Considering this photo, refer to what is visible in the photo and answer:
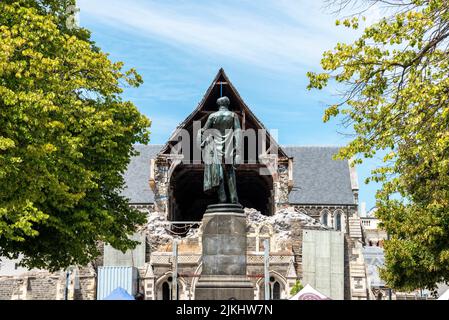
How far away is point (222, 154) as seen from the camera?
14.4 meters

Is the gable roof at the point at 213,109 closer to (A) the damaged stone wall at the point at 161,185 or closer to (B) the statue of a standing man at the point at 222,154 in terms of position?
(A) the damaged stone wall at the point at 161,185

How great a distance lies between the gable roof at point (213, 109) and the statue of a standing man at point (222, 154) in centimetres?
2607

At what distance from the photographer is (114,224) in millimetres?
20781

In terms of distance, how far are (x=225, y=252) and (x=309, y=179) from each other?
45.8 metres

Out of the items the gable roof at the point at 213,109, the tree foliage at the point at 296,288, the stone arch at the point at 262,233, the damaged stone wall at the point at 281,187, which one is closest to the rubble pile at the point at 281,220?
the stone arch at the point at 262,233

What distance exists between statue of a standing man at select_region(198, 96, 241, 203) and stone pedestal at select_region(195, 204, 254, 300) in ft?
1.92

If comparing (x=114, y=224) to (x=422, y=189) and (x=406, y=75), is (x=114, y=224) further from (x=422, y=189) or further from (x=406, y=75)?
(x=406, y=75)

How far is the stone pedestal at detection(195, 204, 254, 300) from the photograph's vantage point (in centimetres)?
1296

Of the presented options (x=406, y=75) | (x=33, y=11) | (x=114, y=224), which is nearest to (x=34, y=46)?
(x=33, y=11)

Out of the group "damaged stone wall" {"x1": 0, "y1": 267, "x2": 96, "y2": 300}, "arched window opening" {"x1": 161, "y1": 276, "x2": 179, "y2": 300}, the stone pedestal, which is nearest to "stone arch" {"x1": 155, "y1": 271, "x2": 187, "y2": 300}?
"arched window opening" {"x1": 161, "y1": 276, "x2": 179, "y2": 300}

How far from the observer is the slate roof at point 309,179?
183ft

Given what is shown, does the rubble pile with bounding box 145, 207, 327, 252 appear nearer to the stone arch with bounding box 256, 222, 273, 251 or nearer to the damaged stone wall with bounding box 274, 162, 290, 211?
the stone arch with bounding box 256, 222, 273, 251

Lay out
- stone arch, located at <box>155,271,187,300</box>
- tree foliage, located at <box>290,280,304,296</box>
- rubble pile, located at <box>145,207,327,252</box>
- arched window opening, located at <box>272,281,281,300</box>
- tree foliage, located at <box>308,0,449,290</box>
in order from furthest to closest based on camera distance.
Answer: rubble pile, located at <box>145,207,327,252</box> < arched window opening, located at <box>272,281,281,300</box> < stone arch, located at <box>155,271,187,300</box> < tree foliage, located at <box>290,280,304,296</box> < tree foliage, located at <box>308,0,449,290</box>
